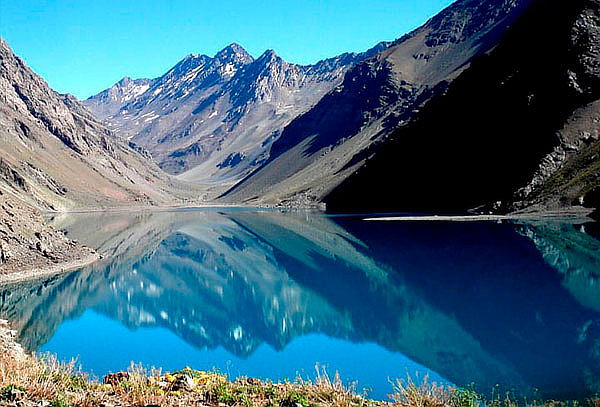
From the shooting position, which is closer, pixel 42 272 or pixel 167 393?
pixel 167 393

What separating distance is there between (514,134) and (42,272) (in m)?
85.7

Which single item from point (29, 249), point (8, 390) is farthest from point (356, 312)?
point (29, 249)

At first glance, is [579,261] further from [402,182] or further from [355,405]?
[402,182]

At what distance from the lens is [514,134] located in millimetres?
95938

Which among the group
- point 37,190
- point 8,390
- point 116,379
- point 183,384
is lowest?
point 183,384

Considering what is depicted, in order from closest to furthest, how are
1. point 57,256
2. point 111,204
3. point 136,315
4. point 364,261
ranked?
point 136,315
point 57,256
point 364,261
point 111,204

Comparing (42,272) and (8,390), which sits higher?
(42,272)

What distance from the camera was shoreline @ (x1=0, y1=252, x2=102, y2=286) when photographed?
3653cm

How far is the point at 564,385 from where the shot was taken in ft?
50.8

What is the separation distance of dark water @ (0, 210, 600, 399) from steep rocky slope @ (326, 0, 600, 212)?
77.8 feet

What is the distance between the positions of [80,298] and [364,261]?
26121 millimetres

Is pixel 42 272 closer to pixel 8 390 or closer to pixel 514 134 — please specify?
pixel 8 390

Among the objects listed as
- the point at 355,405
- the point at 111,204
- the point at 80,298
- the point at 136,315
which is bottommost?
the point at 355,405

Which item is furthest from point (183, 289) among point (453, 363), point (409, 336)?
point (453, 363)
